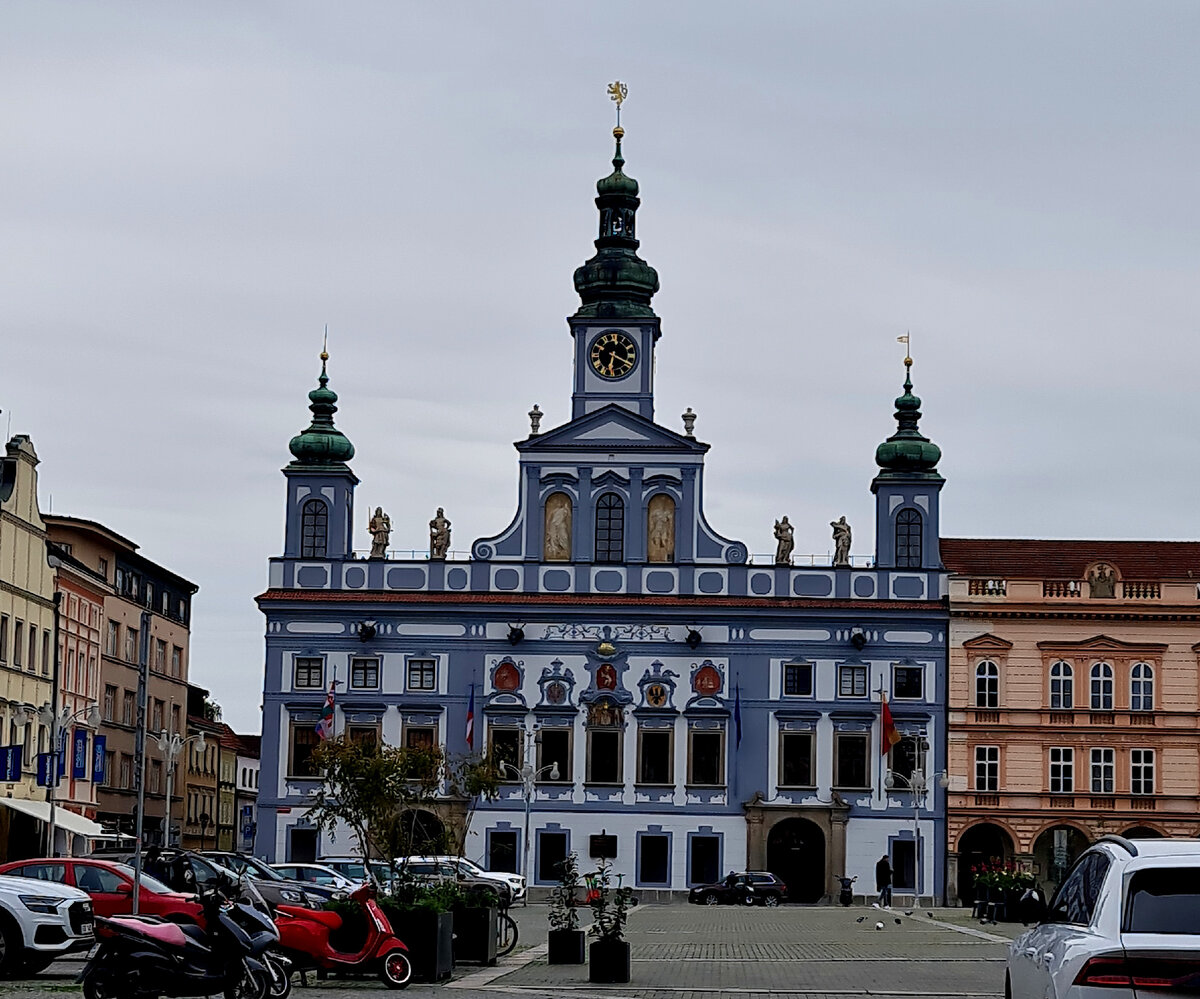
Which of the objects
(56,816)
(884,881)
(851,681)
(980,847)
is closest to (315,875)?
(56,816)

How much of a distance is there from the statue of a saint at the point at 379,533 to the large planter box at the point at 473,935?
4845 cm

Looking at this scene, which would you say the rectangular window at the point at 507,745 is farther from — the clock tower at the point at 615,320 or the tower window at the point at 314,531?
the clock tower at the point at 615,320

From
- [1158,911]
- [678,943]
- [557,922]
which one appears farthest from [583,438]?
[1158,911]

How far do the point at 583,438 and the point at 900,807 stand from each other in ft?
55.7

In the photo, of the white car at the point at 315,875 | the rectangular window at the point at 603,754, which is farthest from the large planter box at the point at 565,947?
the rectangular window at the point at 603,754

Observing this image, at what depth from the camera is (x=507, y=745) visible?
78125 millimetres

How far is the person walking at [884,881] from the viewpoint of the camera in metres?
74.6

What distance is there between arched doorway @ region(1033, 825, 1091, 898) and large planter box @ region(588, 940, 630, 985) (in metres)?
50.7

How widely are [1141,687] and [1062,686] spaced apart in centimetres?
276

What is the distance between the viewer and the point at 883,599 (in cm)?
7869

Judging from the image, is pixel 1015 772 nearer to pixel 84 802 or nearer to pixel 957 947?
pixel 84 802

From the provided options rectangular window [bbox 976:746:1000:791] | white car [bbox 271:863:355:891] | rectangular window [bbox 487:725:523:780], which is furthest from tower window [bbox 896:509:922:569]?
white car [bbox 271:863:355:891]

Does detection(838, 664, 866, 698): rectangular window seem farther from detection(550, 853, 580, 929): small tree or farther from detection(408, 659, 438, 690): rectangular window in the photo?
detection(550, 853, 580, 929): small tree

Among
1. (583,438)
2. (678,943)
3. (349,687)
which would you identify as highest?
(583,438)
